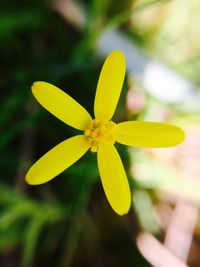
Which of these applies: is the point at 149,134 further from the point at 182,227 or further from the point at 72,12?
the point at 72,12

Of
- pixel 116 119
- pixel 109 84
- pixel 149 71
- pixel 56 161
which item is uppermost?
pixel 149 71

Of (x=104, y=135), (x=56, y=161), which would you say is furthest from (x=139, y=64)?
(x=56, y=161)

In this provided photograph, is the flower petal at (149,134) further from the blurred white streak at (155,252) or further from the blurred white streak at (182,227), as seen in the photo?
the blurred white streak at (182,227)

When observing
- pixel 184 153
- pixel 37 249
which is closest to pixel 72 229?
pixel 37 249

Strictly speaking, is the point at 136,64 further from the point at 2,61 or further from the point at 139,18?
the point at 2,61

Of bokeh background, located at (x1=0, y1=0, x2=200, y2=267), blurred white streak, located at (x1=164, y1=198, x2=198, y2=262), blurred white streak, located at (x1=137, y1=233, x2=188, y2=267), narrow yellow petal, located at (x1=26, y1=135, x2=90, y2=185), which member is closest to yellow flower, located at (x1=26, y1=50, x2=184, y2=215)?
narrow yellow petal, located at (x1=26, y1=135, x2=90, y2=185)
